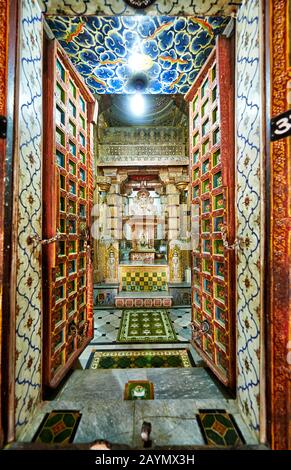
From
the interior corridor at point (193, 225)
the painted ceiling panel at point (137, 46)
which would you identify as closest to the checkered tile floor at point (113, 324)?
the interior corridor at point (193, 225)

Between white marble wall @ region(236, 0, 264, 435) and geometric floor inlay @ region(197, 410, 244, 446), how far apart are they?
0.15 metres

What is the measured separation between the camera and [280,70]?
55.7 inches

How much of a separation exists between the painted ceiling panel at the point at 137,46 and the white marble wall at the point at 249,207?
693 millimetres

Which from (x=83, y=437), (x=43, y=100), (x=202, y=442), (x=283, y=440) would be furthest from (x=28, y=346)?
(x=43, y=100)

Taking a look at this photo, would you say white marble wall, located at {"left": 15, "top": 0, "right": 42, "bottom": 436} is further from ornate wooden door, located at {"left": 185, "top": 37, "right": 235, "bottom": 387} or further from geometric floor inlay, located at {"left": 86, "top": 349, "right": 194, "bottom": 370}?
ornate wooden door, located at {"left": 185, "top": 37, "right": 235, "bottom": 387}

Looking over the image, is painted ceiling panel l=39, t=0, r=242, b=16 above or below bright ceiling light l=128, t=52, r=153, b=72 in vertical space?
below

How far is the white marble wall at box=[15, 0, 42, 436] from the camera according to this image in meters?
1.63

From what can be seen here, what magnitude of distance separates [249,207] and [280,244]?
45cm

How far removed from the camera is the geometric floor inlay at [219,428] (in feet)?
5.00

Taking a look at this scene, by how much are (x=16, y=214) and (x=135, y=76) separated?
283 cm

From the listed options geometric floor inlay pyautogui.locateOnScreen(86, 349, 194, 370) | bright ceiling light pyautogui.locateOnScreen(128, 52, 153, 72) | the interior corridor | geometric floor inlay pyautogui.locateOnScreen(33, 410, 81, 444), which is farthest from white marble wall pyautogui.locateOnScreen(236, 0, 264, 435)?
geometric floor inlay pyautogui.locateOnScreen(33, 410, 81, 444)

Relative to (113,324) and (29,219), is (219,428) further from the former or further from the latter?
(113,324)

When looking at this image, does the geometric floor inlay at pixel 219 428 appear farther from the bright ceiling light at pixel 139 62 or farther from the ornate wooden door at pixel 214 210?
the bright ceiling light at pixel 139 62

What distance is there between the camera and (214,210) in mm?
2383
